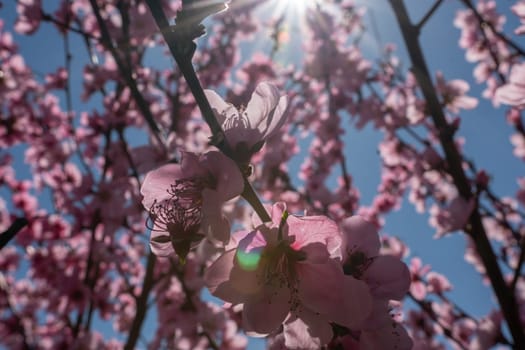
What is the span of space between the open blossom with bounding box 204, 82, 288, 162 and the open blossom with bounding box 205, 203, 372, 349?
234 mm

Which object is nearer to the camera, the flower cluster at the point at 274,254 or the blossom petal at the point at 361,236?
the flower cluster at the point at 274,254

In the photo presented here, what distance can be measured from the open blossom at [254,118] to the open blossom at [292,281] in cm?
23

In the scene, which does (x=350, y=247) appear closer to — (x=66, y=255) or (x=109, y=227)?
(x=109, y=227)

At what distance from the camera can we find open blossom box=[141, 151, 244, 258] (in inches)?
40.3

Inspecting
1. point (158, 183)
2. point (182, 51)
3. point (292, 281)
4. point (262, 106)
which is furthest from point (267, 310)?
point (182, 51)

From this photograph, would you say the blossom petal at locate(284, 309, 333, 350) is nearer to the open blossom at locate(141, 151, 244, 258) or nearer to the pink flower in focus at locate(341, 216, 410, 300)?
the pink flower in focus at locate(341, 216, 410, 300)

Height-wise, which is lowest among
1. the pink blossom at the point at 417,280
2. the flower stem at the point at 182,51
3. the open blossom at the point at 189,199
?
the pink blossom at the point at 417,280

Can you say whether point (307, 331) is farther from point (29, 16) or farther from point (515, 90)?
point (29, 16)

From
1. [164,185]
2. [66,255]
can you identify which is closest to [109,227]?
[66,255]

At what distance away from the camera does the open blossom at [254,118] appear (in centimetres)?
115

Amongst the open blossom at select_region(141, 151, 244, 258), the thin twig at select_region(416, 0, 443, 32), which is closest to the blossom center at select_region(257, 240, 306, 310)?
the open blossom at select_region(141, 151, 244, 258)

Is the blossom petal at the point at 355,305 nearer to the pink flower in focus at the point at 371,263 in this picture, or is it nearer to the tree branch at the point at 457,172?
the pink flower in focus at the point at 371,263

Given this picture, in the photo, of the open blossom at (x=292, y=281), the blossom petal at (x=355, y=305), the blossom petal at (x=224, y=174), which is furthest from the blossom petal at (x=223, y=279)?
the blossom petal at (x=355, y=305)

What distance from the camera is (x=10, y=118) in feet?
18.8
